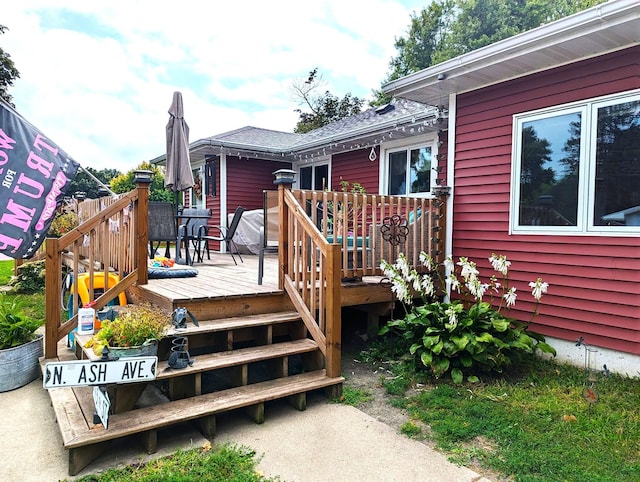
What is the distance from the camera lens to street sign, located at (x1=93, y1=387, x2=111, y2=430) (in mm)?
2197

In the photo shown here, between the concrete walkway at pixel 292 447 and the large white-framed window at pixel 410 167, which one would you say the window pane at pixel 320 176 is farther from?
the concrete walkway at pixel 292 447

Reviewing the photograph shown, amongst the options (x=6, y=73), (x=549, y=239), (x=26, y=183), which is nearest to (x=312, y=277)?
(x=549, y=239)

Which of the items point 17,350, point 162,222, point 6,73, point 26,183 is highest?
point 6,73

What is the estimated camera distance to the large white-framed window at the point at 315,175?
8.97m

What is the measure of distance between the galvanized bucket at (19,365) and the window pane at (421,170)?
559 centimetres

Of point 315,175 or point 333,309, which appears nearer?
point 333,309

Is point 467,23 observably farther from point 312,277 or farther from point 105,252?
point 105,252

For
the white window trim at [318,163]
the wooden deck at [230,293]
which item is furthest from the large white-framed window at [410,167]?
the wooden deck at [230,293]

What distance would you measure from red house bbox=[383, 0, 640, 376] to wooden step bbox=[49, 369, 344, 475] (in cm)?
234

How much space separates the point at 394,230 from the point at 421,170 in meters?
3.00

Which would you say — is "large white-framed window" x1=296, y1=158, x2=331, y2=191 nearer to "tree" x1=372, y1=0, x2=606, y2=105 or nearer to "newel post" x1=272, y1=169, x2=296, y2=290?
"newel post" x1=272, y1=169, x2=296, y2=290

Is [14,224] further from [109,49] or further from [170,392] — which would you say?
[109,49]

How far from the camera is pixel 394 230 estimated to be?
4.25 m

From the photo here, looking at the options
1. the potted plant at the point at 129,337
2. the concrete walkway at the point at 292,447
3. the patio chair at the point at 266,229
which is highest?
the patio chair at the point at 266,229
